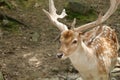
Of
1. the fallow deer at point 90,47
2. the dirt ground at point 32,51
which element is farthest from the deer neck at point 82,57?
the dirt ground at point 32,51

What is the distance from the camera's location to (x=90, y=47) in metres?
5.87

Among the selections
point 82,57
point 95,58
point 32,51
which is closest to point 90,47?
point 95,58

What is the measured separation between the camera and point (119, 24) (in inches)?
347

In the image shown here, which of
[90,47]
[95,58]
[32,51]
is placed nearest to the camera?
[95,58]

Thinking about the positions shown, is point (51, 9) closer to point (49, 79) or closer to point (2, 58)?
point (49, 79)

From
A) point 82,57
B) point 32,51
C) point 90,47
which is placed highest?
point 32,51

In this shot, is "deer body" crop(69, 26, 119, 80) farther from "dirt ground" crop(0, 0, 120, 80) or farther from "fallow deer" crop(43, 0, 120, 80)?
"dirt ground" crop(0, 0, 120, 80)

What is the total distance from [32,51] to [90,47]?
209 cm

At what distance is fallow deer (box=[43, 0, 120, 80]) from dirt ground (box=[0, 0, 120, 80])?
89 centimetres

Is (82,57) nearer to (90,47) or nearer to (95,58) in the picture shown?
(95,58)

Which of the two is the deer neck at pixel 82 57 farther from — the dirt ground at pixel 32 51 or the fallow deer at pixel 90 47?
the dirt ground at pixel 32 51

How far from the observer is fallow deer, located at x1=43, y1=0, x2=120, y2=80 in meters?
5.32

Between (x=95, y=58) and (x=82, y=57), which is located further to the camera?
(x=95, y=58)

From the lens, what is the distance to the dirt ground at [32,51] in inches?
274
